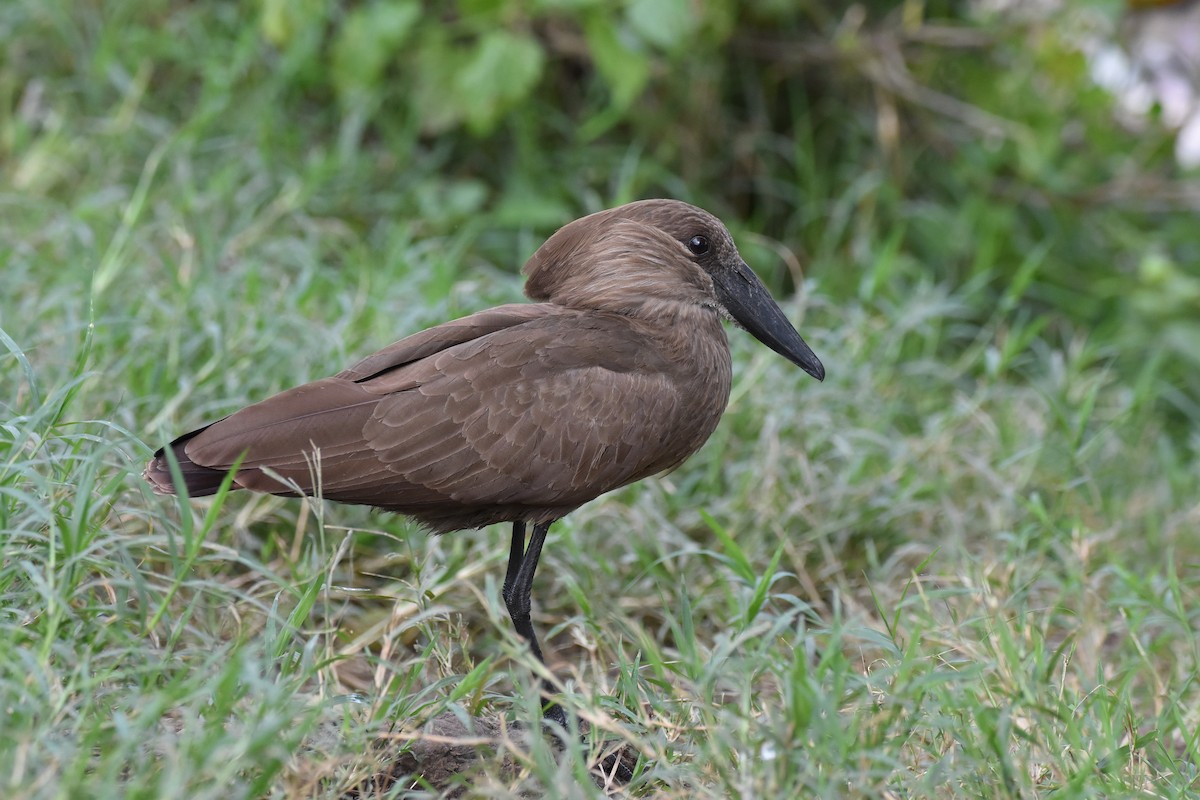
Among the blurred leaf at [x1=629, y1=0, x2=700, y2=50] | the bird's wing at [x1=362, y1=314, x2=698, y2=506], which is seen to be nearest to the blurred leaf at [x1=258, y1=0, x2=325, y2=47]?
the blurred leaf at [x1=629, y1=0, x2=700, y2=50]

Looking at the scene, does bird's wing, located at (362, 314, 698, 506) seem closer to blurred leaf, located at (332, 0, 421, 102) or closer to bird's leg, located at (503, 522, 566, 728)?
bird's leg, located at (503, 522, 566, 728)

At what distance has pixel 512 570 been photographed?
3.18 m

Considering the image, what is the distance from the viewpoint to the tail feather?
2.83 metres

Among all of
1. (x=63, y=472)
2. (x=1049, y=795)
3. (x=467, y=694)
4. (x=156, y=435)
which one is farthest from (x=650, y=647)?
(x=156, y=435)

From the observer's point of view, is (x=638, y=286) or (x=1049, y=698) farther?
(x=638, y=286)

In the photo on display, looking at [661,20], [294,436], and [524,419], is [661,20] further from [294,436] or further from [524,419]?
[294,436]

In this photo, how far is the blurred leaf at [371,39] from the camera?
5.31 meters

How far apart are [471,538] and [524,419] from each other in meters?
0.89

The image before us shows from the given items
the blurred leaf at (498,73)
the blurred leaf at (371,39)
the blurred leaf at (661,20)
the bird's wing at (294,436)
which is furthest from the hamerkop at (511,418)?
the blurred leaf at (371,39)

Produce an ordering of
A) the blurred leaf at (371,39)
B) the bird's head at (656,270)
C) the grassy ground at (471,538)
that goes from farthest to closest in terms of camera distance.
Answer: the blurred leaf at (371,39) < the bird's head at (656,270) < the grassy ground at (471,538)

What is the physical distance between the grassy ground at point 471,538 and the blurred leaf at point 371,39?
0.98ft

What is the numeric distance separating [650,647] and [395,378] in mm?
850

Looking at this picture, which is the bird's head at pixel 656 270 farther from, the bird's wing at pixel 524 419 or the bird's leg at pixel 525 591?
the bird's leg at pixel 525 591

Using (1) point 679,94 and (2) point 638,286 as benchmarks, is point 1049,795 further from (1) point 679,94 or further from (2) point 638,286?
(1) point 679,94
